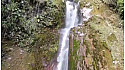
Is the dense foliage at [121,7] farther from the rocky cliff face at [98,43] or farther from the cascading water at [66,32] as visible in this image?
the cascading water at [66,32]

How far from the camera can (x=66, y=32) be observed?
1204cm

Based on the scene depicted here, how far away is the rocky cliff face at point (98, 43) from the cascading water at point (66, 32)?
0.31 m

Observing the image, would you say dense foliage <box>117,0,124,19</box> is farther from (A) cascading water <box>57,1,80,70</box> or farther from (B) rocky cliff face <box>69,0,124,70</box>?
(A) cascading water <box>57,1,80,70</box>

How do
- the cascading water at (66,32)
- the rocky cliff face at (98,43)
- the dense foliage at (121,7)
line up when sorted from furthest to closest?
1. the dense foliage at (121,7)
2. the cascading water at (66,32)
3. the rocky cliff face at (98,43)

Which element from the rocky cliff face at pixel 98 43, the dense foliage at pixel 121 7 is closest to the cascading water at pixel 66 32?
the rocky cliff face at pixel 98 43

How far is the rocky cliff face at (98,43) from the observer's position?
9297mm

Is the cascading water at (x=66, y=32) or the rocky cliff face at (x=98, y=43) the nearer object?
the rocky cliff face at (x=98, y=43)

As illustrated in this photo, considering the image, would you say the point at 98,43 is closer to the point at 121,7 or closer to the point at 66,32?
the point at 66,32

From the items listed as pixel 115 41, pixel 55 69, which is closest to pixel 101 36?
pixel 115 41

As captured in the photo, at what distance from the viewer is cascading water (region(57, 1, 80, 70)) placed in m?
9.56

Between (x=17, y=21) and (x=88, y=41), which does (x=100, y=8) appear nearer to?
(x=88, y=41)

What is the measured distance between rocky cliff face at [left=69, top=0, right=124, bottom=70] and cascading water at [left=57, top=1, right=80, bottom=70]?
306mm

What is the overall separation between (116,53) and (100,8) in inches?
190

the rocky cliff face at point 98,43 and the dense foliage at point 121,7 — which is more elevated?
the dense foliage at point 121,7
